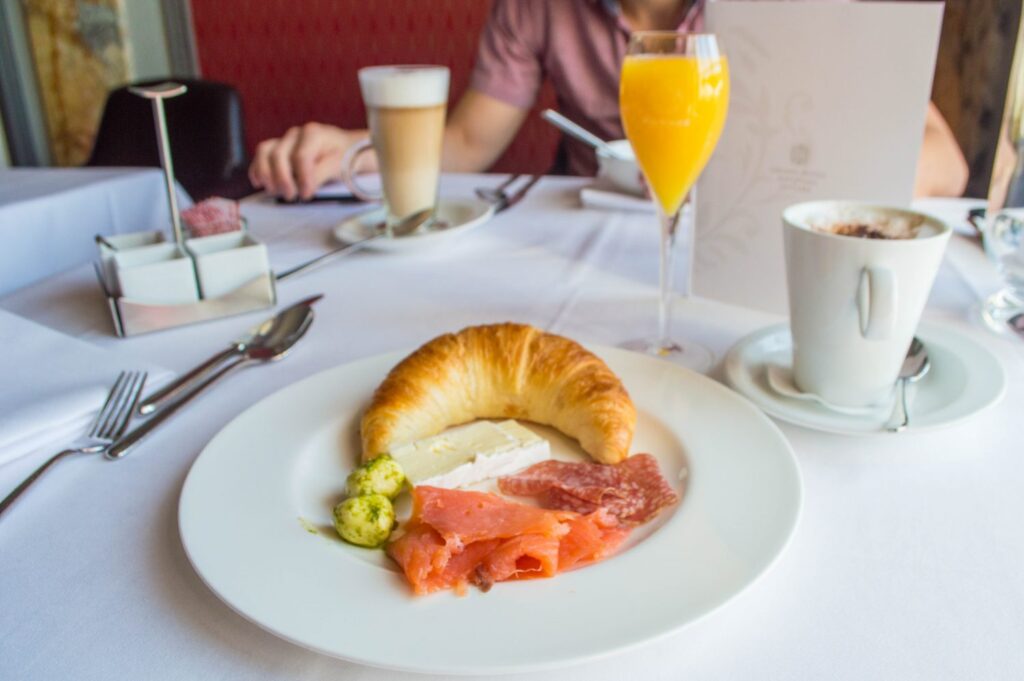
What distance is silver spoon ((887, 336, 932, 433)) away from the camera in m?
0.63

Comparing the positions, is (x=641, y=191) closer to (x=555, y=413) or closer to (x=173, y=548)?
(x=555, y=413)

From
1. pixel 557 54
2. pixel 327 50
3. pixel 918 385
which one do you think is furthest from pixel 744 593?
pixel 327 50

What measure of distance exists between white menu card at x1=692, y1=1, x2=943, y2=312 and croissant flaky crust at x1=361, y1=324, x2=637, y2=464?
0.33m

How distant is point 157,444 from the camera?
656 mm

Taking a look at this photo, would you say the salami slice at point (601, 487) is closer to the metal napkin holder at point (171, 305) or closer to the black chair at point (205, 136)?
the metal napkin holder at point (171, 305)

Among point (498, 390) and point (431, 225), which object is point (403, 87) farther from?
point (498, 390)

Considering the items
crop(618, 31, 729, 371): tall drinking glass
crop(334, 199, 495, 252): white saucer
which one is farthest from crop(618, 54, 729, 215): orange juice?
crop(334, 199, 495, 252): white saucer

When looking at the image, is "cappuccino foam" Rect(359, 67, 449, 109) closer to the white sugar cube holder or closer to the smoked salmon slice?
the white sugar cube holder

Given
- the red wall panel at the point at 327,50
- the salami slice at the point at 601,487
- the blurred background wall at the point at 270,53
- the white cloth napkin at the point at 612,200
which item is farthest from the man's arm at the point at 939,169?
the red wall panel at the point at 327,50

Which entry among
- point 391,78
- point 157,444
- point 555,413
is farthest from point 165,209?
point 555,413

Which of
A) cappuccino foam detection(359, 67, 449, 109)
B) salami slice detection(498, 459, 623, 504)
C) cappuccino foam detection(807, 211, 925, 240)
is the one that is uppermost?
cappuccino foam detection(359, 67, 449, 109)

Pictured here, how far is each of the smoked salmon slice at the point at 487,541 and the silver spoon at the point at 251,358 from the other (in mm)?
267

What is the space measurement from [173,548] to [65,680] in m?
→ 0.11

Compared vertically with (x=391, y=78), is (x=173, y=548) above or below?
below
